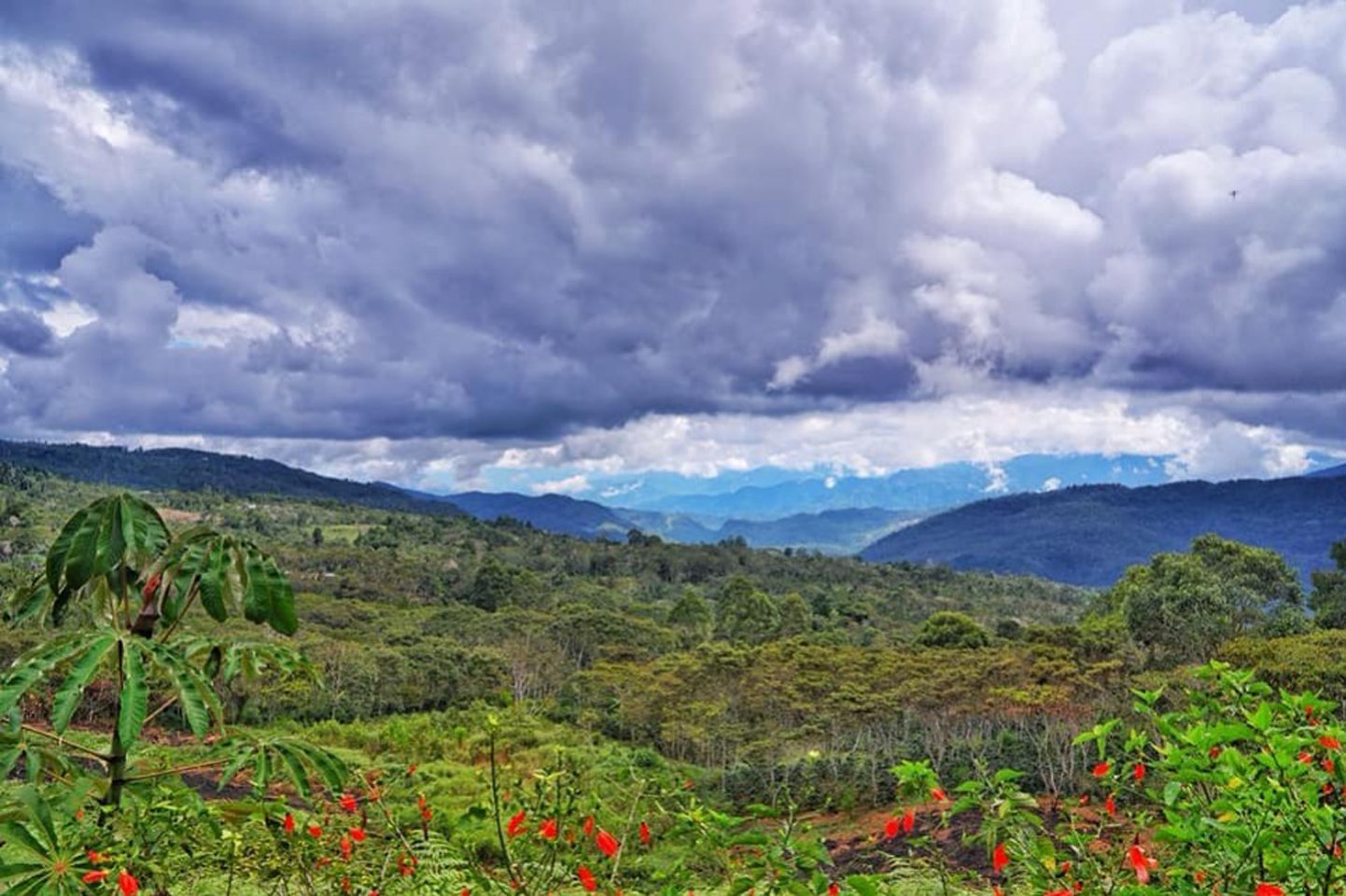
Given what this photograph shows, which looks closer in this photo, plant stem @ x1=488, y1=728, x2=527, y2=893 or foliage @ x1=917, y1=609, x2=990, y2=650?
plant stem @ x1=488, y1=728, x2=527, y2=893

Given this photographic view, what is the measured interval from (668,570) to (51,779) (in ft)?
304

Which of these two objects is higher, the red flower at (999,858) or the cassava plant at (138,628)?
the cassava plant at (138,628)

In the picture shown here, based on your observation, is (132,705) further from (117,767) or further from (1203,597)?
(1203,597)

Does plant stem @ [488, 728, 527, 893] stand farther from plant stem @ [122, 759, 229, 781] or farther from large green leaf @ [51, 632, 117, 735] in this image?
large green leaf @ [51, 632, 117, 735]

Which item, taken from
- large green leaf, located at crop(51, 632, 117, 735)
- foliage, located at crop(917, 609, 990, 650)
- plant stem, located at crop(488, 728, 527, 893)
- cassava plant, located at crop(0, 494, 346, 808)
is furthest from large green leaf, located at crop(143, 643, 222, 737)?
foliage, located at crop(917, 609, 990, 650)

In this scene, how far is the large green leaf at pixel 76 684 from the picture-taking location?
1.89 metres

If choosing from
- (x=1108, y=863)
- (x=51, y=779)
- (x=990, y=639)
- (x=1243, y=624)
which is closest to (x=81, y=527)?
(x=51, y=779)

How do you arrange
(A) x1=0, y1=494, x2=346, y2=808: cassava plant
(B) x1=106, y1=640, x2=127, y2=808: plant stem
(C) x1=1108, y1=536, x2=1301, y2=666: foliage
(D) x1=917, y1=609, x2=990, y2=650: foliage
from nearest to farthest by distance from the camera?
(A) x1=0, y1=494, x2=346, y2=808: cassava plant
(B) x1=106, y1=640, x2=127, y2=808: plant stem
(C) x1=1108, y1=536, x2=1301, y2=666: foliage
(D) x1=917, y1=609, x2=990, y2=650: foliage

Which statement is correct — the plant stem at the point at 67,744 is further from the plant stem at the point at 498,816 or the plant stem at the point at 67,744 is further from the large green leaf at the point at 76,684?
the plant stem at the point at 498,816

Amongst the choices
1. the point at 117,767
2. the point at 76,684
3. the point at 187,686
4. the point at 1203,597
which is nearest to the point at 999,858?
the point at 187,686

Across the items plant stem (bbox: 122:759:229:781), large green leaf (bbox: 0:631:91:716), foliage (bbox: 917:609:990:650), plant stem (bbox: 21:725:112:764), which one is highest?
large green leaf (bbox: 0:631:91:716)

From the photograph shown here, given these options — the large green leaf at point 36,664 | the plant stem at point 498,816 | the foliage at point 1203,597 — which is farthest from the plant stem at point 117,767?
the foliage at point 1203,597

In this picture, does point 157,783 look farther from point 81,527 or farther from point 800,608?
point 800,608

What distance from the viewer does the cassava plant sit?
6.57 feet
